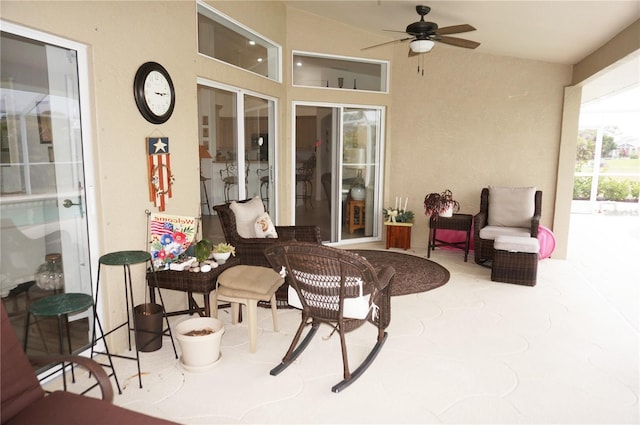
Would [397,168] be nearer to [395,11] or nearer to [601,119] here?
[395,11]

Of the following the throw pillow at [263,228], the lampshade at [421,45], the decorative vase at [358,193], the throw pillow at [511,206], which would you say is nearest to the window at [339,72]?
the decorative vase at [358,193]

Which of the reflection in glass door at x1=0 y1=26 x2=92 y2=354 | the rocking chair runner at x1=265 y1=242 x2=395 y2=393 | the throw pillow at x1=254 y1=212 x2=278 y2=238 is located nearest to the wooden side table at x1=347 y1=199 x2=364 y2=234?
the throw pillow at x1=254 y1=212 x2=278 y2=238

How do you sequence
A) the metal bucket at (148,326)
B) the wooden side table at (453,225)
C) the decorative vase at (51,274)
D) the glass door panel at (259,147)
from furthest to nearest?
1. the wooden side table at (453,225)
2. the glass door panel at (259,147)
3. the metal bucket at (148,326)
4. the decorative vase at (51,274)

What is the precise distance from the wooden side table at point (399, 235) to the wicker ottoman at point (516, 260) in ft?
5.07

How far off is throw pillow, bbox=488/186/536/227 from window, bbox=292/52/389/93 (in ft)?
7.20

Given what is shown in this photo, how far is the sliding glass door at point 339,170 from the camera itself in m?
5.96

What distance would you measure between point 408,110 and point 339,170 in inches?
53.0

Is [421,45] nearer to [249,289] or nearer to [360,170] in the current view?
[360,170]

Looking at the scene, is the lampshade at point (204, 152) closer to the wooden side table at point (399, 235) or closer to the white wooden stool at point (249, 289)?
the white wooden stool at point (249, 289)

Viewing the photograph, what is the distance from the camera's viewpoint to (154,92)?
3.31 m

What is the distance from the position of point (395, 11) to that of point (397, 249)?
3.13m

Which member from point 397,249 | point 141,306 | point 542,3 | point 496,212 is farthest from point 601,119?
point 141,306

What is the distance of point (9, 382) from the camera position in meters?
1.69

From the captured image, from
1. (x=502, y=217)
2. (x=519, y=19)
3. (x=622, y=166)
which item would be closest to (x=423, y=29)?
(x=519, y=19)
